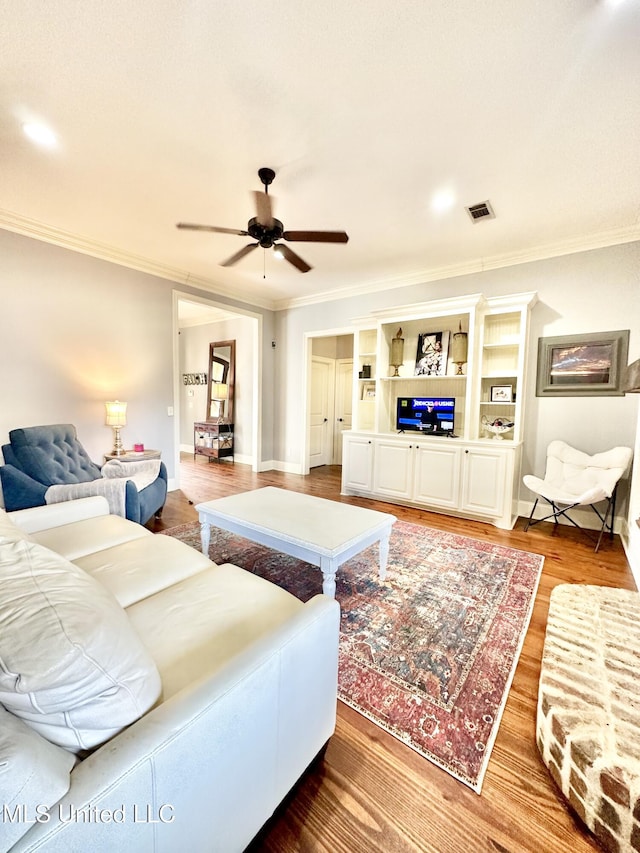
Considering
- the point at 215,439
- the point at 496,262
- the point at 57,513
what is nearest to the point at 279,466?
the point at 215,439

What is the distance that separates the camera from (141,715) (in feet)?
2.56

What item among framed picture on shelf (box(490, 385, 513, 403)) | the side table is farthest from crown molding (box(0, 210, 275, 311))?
framed picture on shelf (box(490, 385, 513, 403))

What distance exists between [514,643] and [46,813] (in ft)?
6.79

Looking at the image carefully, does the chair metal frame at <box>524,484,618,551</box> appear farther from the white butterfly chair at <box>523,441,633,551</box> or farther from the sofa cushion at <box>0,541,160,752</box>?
the sofa cushion at <box>0,541,160,752</box>

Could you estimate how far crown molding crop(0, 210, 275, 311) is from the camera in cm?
328

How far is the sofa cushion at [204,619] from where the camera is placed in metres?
1.10

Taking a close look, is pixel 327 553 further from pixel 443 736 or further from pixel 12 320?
pixel 12 320

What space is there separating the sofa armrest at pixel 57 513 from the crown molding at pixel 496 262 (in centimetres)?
408

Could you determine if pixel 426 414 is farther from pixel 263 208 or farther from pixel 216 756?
pixel 216 756

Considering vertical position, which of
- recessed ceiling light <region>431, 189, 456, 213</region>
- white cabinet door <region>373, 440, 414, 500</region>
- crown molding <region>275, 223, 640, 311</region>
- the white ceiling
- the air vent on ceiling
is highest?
the white ceiling

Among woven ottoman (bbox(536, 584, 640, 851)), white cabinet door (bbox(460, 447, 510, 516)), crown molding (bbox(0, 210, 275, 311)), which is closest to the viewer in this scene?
woven ottoman (bbox(536, 584, 640, 851))

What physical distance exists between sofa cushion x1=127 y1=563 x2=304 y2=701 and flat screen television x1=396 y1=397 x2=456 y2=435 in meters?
3.20

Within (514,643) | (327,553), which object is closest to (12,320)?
(327,553)

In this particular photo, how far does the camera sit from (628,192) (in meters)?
2.68
